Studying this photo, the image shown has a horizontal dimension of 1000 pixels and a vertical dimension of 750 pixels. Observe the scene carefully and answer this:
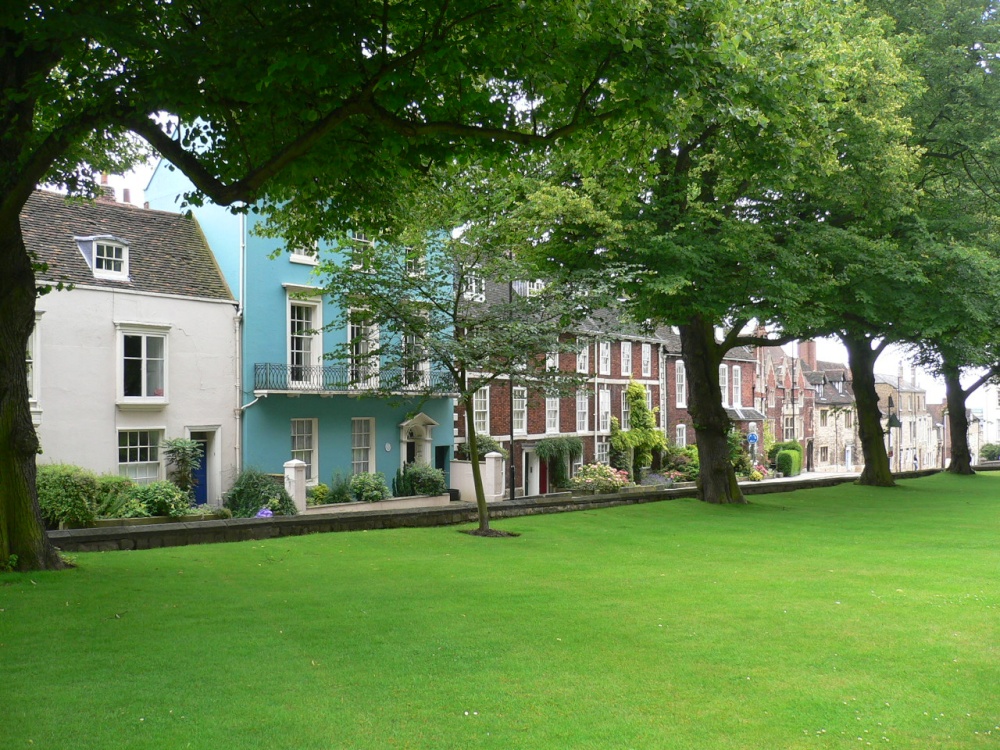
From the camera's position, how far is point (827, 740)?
20.9 ft

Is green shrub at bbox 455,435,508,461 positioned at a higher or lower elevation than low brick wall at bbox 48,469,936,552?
higher

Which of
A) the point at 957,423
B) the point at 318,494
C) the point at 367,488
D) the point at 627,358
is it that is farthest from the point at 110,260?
the point at 957,423

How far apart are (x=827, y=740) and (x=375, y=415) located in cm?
2573

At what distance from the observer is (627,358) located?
46281mm

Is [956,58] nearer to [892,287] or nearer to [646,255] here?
[892,287]

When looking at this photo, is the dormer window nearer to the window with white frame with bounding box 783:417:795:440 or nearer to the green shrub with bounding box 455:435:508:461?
the green shrub with bounding box 455:435:508:461

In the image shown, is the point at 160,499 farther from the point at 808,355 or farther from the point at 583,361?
the point at 808,355

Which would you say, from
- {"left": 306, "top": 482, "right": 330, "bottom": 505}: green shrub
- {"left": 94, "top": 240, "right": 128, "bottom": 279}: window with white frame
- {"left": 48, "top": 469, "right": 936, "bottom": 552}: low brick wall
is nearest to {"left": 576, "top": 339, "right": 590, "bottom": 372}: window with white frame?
{"left": 48, "top": 469, "right": 936, "bottom": 552}: low brick wall

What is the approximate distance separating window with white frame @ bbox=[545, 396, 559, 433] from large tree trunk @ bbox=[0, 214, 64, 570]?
29.6m

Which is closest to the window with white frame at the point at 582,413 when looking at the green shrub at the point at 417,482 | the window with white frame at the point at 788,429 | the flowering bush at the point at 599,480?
the flowering bush at the point at 599,480

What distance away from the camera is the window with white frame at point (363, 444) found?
30766 mm

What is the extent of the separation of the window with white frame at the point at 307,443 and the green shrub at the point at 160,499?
6560mm

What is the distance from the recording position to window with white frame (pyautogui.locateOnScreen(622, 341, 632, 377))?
151 ft

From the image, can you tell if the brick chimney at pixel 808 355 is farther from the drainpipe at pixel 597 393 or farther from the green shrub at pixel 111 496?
the green shrub at pixel 111 496
